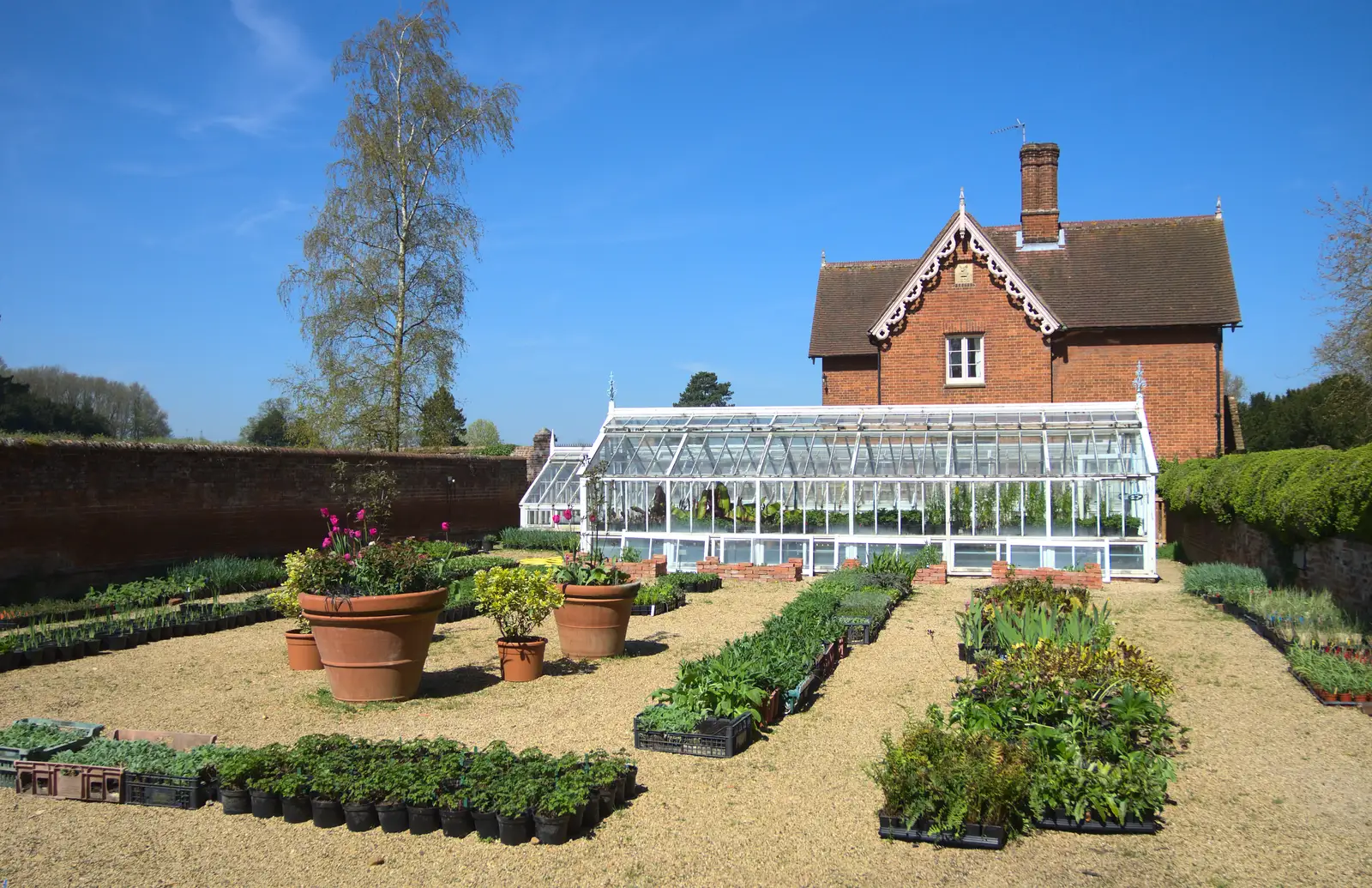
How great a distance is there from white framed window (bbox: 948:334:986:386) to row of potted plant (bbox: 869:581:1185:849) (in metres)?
20.2

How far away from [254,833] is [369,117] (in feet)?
81.1

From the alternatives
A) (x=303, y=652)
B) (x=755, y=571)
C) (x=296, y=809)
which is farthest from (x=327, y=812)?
(x=755, y=571)

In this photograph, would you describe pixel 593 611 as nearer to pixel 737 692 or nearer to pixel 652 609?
pixel 737 692

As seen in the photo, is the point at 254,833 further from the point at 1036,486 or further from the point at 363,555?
the point at 1036,486

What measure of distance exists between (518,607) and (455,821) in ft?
13.3

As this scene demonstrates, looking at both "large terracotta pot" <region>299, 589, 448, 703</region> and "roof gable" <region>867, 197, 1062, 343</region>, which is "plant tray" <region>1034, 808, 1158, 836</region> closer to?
"large terracotta pot" <region>299, 589, 448, 703</region>

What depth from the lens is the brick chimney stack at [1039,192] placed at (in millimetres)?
28344

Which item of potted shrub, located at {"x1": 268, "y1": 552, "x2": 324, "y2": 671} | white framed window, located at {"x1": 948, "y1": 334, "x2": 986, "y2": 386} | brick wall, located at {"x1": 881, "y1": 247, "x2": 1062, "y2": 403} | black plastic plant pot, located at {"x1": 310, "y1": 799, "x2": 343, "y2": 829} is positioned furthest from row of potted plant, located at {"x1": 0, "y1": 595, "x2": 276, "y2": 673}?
white framed window, located at {"x1": 948, "y1": 334, "x2": 986, "y2": 386}

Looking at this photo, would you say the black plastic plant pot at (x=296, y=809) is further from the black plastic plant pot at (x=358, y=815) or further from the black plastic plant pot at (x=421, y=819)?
the black plastic plant pot at (x=421, y=819)

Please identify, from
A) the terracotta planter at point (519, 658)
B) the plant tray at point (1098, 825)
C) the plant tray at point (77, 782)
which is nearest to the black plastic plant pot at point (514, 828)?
the plant tray at point (77, 782)

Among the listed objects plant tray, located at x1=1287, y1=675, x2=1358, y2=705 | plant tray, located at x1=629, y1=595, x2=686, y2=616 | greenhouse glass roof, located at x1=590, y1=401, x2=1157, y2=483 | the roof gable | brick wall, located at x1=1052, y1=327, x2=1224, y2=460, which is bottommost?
plant tray, located at x1=1287, y1=675, x2=1358, y2=705

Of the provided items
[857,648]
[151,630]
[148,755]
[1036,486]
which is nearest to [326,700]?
[148,755]

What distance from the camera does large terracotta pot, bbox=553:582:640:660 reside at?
1072cm

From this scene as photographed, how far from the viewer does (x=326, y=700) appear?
8.74 meters
